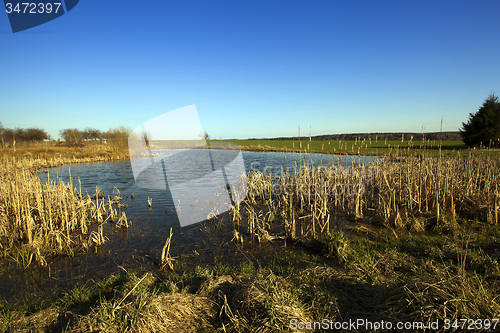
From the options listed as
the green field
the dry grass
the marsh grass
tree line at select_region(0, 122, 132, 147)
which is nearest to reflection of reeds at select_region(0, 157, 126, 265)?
the marsh grass

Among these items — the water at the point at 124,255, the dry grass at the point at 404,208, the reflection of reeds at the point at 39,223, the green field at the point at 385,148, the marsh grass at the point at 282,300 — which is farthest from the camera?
the green field at the point at 385,148

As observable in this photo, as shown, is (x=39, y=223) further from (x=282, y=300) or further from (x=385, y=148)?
(x=385, y=148)

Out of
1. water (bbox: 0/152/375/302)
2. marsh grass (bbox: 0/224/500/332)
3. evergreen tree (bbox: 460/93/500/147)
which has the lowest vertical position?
water (bbox: 0/152/375/302)

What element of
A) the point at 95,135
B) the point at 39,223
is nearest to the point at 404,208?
the point at 39,223

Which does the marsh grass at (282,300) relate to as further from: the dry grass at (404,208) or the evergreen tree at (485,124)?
the evergreen tree at (485,124)

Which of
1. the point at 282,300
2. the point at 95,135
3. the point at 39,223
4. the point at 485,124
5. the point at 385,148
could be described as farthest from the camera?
the point at 95,135

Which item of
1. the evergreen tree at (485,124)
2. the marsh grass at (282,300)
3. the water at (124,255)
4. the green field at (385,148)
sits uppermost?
the evergreen tree at (485,124)

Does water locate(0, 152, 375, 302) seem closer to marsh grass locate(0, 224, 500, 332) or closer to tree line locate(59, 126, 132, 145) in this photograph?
marsh grass locate(0, 224, 500, 332)

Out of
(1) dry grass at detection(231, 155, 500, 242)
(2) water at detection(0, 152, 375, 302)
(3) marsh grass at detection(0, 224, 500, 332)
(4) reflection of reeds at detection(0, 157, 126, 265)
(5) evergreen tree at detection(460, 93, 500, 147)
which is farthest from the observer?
(5) evergreen tree at detection(460, 93, 500, 147)

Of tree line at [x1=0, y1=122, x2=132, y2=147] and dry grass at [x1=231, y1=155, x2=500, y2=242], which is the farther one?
tree line at [x1=0, y1=122, x2=132, y2=147]

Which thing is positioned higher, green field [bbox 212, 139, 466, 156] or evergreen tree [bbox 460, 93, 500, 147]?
evergreen tree [bbox 460, 93, 500, 147]

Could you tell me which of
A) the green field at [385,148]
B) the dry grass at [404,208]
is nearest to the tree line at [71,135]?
the green field at [385,148]

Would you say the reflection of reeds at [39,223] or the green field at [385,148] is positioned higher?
the green field at [385,148]

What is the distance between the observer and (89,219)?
26.2ft
